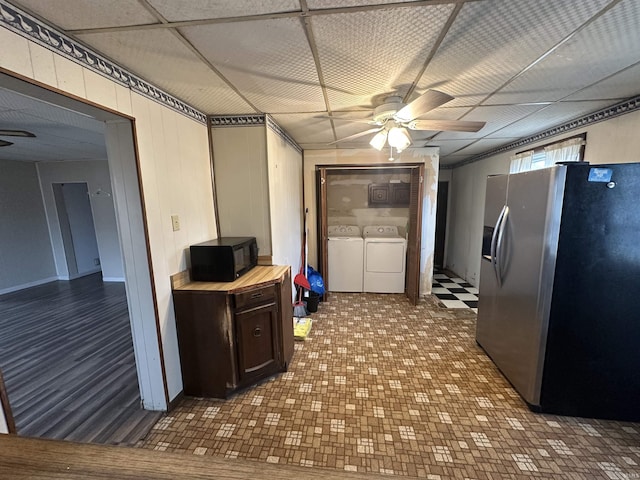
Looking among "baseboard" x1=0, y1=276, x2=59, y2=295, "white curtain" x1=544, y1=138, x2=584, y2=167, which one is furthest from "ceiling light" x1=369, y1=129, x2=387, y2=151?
"baseboard" x1=0, y1=276, x2=59, y2=295

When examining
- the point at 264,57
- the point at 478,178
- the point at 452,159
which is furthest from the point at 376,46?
the point at 452,159

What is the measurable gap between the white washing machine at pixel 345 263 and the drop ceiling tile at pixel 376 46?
257 cm

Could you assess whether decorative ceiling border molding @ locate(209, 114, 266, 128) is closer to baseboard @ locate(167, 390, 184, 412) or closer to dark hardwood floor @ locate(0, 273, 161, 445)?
baseboard @ locate(167, 390, 184, 412)

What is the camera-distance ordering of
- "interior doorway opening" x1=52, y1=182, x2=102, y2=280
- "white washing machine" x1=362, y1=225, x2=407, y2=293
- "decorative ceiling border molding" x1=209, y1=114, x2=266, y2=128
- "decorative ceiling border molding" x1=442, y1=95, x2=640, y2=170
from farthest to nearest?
1. "interior doorway opening" x1=52, y1=182, x2=102, y2=280
2. "white washing machine" x1=362, y1=225, x2=407, y2=293
3. "decorative ceiling border molding" x1=209, y1=114, x2=266, y2=128
4. "decorative ceiling border molding" x1=442, y1=95, x2=640, y2=170

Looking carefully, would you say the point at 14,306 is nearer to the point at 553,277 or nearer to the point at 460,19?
the point at 460,19

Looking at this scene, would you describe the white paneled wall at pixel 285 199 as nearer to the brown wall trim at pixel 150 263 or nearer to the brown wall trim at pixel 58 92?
the brown wall trim at pixel 150 263

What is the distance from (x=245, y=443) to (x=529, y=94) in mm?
3175

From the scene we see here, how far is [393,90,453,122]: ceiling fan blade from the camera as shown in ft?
4.79

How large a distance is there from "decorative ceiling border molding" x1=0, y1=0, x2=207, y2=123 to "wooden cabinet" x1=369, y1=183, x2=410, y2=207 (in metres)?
3.40

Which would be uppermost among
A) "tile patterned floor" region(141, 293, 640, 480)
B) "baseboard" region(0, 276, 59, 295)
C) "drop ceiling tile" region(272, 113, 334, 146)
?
"drop ceiling tile" region(272, 113, 334, 146)

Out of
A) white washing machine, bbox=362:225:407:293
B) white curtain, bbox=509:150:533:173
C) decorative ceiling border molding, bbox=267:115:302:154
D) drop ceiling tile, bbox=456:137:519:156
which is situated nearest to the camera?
decorative ceiling border molding, bbox=267:115:302:154

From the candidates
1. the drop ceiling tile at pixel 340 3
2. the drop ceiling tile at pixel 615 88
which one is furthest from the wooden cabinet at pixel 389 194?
the drop ceiling tile at pixel 340 3

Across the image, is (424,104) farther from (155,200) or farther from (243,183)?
(155,200)

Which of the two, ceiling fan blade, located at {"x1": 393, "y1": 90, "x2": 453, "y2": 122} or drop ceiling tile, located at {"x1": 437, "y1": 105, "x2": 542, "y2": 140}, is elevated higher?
drop ceiling tile, located at {"x1": 437, "y1": 105, "x2": 542, "y2": 140}
